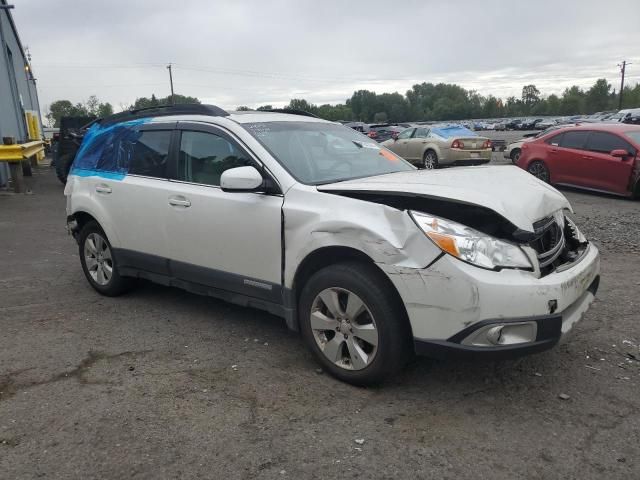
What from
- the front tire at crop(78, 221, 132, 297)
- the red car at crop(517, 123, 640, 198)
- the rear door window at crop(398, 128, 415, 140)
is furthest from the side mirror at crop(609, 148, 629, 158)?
the front tire at crop(78, 221, 132, 297)

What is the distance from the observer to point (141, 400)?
134 inches

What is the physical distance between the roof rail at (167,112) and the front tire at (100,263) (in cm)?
106

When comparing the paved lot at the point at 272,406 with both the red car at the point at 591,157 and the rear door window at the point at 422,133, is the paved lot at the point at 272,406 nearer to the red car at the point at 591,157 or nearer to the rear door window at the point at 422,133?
the red car at the point at 591,157

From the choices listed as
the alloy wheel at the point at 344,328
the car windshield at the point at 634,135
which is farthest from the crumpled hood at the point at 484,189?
the car windshield at the point at 634,135

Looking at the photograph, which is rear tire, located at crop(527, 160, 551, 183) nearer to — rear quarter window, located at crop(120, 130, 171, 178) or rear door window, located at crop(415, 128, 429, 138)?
rear door window, located at crop(415, 128, 429, 138)

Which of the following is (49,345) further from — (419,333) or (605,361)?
(605,361)

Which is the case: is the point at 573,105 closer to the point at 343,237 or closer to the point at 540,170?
the point at 540,170

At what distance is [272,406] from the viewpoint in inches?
130

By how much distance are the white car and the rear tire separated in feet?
28.4

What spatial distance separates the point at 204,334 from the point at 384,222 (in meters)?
2.03

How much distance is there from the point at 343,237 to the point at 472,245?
769 millimetres

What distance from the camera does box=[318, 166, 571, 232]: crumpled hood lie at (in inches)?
123

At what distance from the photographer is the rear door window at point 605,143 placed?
1068 cm

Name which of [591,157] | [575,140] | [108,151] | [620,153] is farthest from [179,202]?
[575,140]
